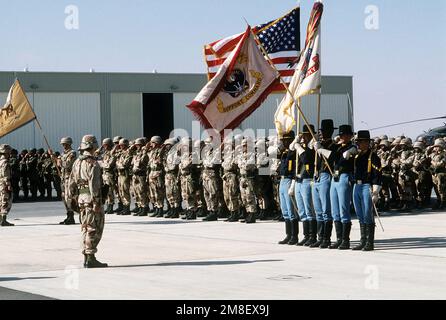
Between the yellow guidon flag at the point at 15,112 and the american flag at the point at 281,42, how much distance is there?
18.4 ft

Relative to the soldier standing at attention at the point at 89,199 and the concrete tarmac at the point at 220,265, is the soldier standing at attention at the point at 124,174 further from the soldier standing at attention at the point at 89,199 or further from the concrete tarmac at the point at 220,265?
the soldier standing at attention at the point at 89,199

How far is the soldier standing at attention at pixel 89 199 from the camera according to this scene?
13.0 m

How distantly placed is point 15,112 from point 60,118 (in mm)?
25101

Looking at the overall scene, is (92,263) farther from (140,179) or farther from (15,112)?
(140,179)

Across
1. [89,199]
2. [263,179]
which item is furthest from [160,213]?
[89,199]

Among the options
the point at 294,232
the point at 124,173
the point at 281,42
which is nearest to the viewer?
the point at 294,232

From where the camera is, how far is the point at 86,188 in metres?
13.0

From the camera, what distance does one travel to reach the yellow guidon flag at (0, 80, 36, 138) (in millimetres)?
21625

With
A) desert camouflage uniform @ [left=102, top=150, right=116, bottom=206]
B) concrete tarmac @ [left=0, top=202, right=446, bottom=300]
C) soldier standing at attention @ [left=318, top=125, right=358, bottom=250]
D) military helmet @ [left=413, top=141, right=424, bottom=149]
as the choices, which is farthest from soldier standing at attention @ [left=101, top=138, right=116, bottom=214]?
soldier standing at attention @ [left=318, top=125, right=358, bottom=250]

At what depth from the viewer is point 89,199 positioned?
13.0 metres

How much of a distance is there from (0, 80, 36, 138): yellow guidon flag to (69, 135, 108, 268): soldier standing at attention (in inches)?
348

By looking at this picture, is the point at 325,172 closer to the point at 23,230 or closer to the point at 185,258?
the point at 185,258

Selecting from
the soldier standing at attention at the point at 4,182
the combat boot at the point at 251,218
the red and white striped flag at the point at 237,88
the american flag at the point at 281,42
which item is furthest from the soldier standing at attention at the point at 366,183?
the soldier standing at attention at the point at 4,182

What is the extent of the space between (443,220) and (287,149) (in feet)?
18.5
